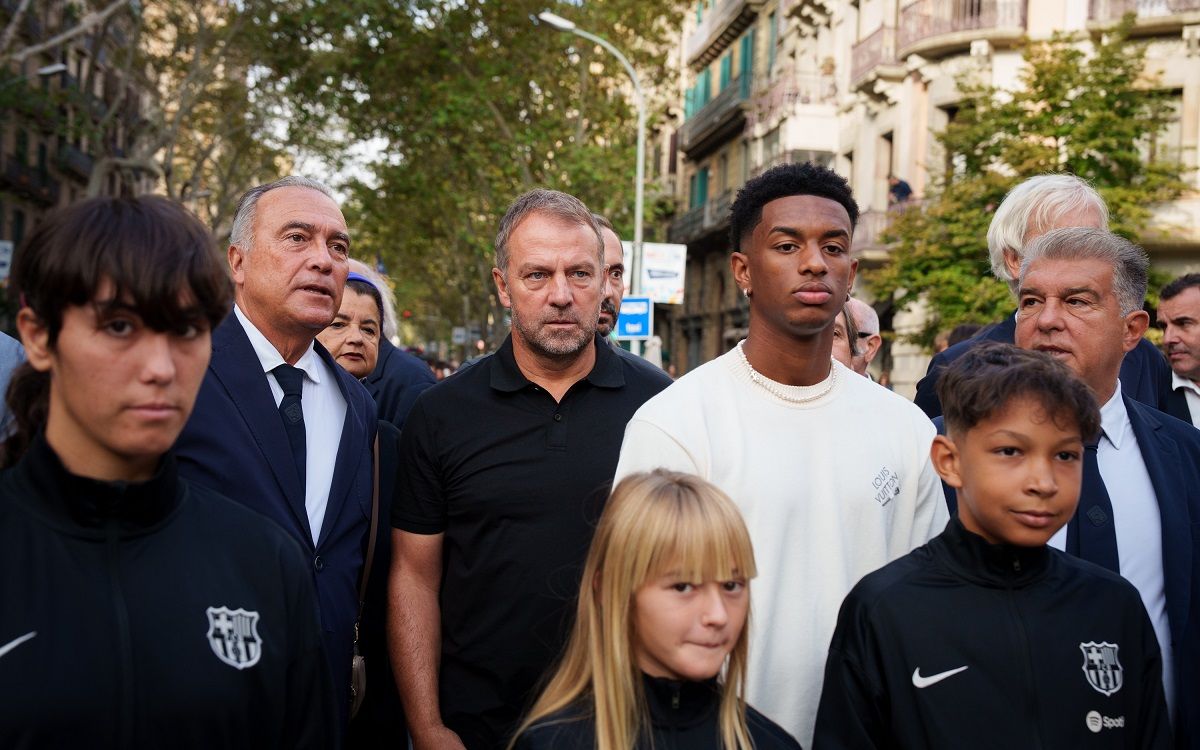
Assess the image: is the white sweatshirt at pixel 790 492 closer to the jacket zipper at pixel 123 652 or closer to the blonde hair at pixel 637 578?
the blonde hair at pixel 637 578

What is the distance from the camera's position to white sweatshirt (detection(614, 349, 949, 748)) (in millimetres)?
3465

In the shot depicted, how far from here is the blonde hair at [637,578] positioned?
3.12 meters

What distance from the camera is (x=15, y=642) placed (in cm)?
247

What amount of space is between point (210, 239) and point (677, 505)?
1241mm

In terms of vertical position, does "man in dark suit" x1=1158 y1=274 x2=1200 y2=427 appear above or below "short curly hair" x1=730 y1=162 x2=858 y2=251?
below

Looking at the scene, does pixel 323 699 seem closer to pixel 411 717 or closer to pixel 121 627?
pixel 121 627

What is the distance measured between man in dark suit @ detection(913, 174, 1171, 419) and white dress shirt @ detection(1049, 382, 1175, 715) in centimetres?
92

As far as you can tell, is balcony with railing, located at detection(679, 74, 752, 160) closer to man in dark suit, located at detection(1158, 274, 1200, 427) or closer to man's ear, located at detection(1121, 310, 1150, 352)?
man in dark suit, located at detection(1158, 274, 1200, 427)

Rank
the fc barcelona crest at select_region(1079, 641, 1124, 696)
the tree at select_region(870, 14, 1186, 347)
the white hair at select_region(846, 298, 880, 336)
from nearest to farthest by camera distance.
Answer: the fc barcelona crest at select_region(1079, 641, 1124, 696) → the white hair at select_region(846, 298, 880, 336) → the tree at select_region(870, 14, 1186, 347)

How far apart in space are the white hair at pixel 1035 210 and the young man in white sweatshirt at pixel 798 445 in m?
1.57

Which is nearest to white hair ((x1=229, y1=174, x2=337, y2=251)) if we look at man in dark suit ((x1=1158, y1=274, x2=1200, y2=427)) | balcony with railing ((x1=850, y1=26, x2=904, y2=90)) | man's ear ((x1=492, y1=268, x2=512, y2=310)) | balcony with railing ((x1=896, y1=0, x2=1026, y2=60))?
man's ear ((x1=492, y1=268, x2=512, y2=310))

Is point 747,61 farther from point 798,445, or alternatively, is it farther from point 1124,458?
point 798,445

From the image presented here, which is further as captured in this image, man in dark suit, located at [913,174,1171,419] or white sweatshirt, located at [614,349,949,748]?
man in dark suit, located at [913,174,1171,419]

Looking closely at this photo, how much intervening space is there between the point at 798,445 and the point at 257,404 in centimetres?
171
